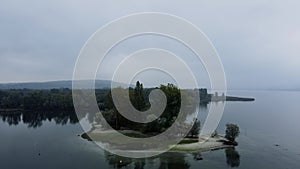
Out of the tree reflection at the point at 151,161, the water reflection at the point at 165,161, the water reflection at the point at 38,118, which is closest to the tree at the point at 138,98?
the water reflection at the point at 165,161

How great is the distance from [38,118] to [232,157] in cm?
2430

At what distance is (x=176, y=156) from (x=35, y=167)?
23.3 ft

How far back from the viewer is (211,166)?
13719 mm

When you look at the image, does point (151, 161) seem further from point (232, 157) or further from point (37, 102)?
point (37, 102)

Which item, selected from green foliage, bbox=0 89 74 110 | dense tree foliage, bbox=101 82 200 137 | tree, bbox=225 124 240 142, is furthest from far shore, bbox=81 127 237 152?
green foliage, bbox=0 89 74 110

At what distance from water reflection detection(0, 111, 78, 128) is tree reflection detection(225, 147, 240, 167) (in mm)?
17855

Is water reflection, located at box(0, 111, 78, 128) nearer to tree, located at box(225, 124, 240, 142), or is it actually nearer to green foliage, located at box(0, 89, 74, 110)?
green foliage, located at box(0, 89, 74, 110)

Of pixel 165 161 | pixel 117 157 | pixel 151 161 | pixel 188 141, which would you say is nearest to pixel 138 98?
pixel 188 141

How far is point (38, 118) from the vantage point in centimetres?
3238

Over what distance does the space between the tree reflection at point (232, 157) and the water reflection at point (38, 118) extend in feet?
58.6

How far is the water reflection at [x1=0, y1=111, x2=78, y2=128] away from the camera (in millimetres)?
29406

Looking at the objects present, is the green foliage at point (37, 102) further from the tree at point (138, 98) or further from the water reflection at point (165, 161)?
the water reflection at point (165, 161)

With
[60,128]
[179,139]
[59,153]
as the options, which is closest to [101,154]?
[59,153]

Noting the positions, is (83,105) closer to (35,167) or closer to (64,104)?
(64,104)
